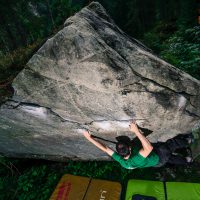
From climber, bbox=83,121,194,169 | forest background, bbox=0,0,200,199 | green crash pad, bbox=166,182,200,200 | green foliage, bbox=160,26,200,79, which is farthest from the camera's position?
green foliage, bbox=160,26,200,79

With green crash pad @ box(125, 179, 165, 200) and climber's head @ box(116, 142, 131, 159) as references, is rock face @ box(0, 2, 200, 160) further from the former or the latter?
green crash pad @ box(125, 179, 165, 200)

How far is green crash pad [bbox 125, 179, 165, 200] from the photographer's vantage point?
18.8ft

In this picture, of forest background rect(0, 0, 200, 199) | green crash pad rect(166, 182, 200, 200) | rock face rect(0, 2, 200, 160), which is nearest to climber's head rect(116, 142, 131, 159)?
rock face rect(0, 2, 200, 160)

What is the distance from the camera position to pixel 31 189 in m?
7.30

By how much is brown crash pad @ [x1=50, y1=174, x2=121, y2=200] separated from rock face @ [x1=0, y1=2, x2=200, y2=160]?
1.49 metres

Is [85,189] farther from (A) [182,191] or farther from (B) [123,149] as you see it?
(A) [182,191]

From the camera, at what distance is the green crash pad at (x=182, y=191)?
5.50 metres

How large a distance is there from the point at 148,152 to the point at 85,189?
248cm

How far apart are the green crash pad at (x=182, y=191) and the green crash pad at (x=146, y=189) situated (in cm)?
19

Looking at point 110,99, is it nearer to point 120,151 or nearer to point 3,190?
point 120,151

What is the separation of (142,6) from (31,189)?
22.8 metres

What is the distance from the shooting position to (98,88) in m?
4.77

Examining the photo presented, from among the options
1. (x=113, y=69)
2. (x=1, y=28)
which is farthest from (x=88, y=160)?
(x=1, y=28)

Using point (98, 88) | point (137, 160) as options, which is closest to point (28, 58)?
point (98, 88)
